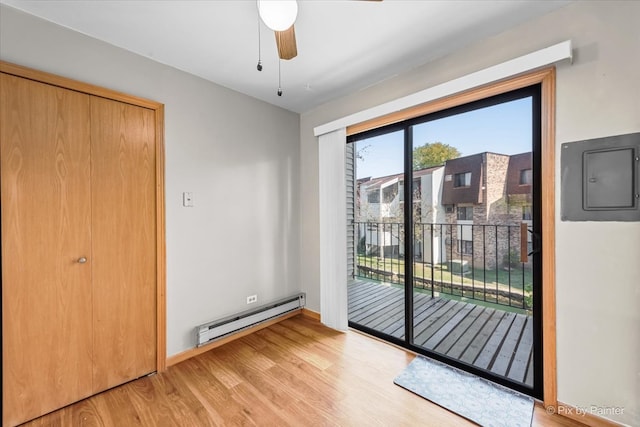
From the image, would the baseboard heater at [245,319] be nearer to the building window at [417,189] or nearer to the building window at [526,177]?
the building window at [417,189]

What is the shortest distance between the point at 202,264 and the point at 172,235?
38 centimetres

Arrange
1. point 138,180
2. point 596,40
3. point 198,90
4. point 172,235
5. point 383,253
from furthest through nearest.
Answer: point 383,253 < point 198,90 < point 172,235 < point 138,180 < point 596,40

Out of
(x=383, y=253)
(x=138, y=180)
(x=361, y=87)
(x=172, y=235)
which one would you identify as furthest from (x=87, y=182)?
(x=383, y=253)

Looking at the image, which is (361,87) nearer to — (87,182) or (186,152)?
(186,152)

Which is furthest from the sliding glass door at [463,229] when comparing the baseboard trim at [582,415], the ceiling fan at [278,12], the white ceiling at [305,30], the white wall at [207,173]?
the ceiling fan at [278,12]

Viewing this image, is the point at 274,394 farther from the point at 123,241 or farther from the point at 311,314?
the point at 123,241

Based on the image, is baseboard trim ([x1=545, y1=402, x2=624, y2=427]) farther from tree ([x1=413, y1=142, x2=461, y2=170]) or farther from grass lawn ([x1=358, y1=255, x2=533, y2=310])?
tree ([x1=413, y1=142, x2=461, y2=170])

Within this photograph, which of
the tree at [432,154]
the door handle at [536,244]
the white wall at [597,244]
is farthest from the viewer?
the tree at [432,154]

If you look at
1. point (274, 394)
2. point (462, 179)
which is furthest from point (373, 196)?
point (274, 394)

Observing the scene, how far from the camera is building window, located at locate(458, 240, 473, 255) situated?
224 cm

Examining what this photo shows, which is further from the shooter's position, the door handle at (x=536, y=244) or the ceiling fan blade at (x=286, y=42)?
the door handle at (x=536, y=244)

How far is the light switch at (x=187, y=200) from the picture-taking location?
2240 millimetres

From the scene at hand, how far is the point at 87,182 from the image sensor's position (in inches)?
69.8

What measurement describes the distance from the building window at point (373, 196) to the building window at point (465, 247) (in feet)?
3.07
